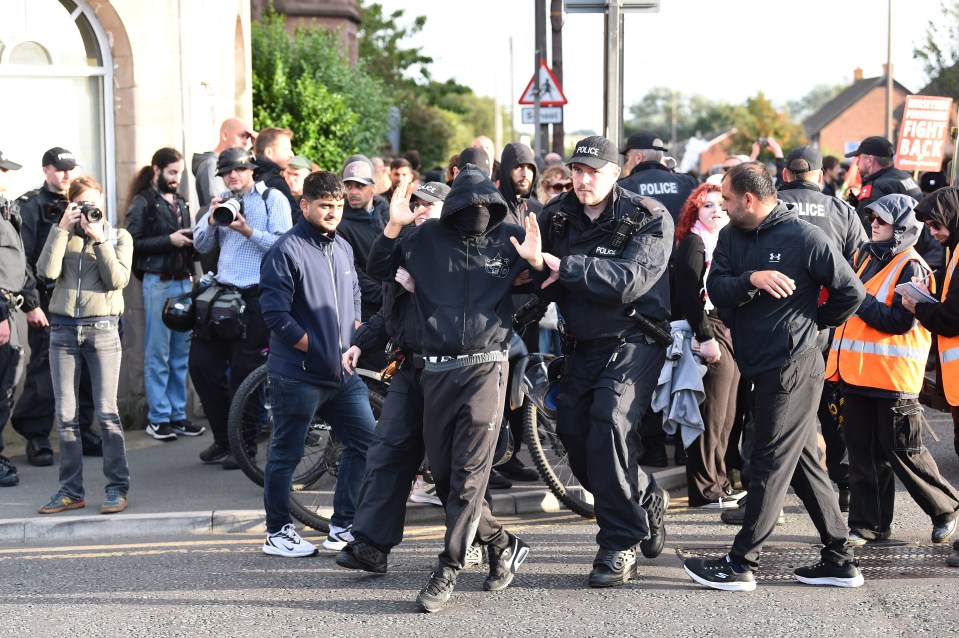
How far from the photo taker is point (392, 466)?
19.3 ft

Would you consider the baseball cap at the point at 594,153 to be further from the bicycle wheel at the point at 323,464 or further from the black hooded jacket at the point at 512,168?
the black hooded jacket at the point at 512,168

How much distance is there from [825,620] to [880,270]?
2.04 m

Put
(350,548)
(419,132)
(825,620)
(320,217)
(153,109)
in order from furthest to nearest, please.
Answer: (419,132)
(153,109)
(320,217)
(350,548)
(825,620)

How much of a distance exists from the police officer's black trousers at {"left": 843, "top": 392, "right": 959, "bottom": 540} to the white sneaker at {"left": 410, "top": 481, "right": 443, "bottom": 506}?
2424 millimetres

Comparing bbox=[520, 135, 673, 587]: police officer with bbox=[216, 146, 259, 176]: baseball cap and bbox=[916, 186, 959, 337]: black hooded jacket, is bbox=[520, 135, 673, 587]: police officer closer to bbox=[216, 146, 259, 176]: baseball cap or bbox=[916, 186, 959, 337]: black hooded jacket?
bbox=[916, 186, 959, 337]: black hooded jacket

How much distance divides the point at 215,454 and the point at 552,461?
269 cm

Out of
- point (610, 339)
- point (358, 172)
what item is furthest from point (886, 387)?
point (358, 172)

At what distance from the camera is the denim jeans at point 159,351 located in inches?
376

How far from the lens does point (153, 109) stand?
10234 millimetres

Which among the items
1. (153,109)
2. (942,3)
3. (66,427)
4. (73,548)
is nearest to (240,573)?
(73,548)

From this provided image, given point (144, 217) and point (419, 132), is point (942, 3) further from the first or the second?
point (144, 217)

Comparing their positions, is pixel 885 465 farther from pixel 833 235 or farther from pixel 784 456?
pixel 833 235

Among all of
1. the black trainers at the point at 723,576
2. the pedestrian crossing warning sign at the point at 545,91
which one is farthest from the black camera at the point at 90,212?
the pedestrian crossing warning sign at the point at 545,91

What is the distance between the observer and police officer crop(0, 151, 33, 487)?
7.97 meters
